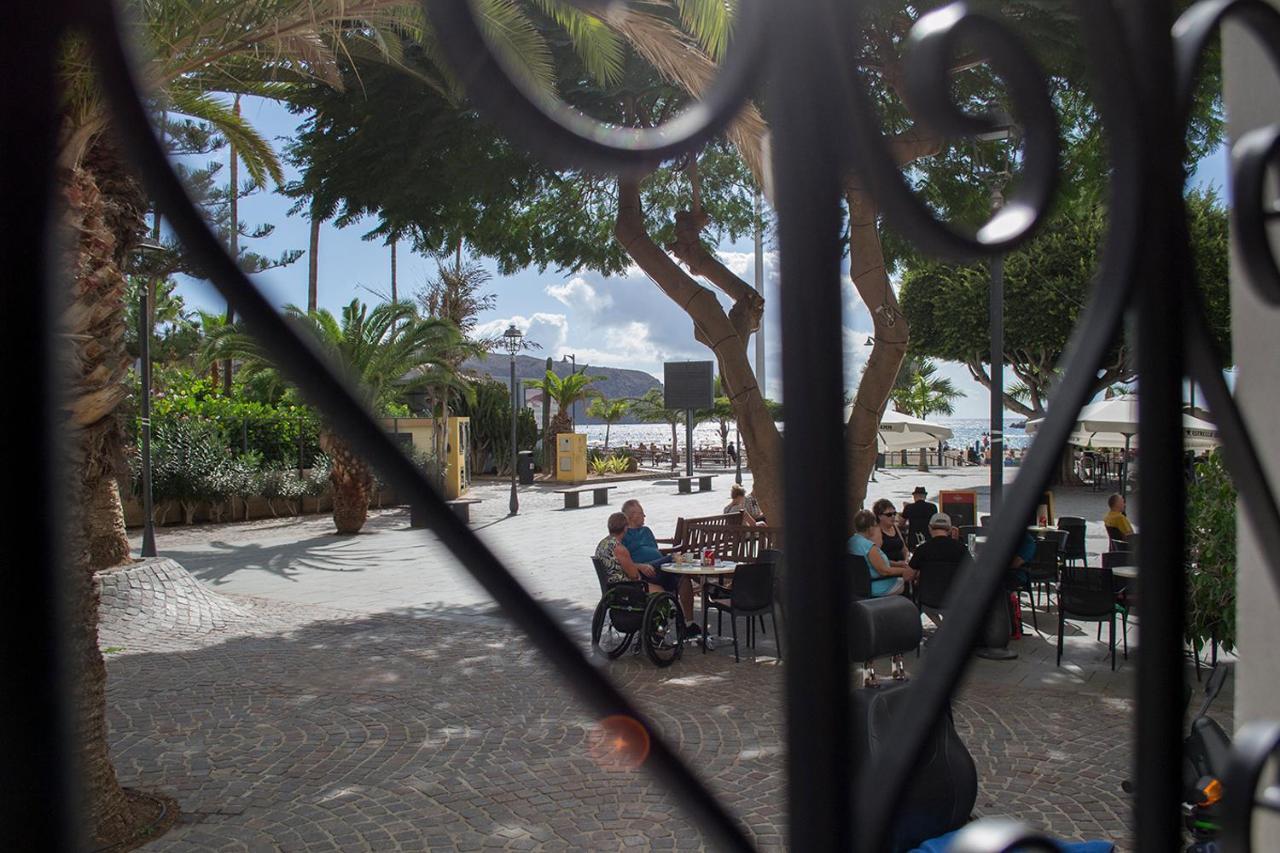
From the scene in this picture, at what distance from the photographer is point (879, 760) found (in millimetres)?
509

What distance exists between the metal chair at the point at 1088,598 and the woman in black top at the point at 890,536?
5.80ft

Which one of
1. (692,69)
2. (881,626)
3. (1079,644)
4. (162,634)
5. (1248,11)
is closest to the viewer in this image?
(1248,11)

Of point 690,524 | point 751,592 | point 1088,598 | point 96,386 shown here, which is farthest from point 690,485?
point 96,386

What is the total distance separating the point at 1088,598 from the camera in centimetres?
802

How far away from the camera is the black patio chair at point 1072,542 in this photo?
1088cm

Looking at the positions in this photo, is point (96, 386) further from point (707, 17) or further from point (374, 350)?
point (374, 350)

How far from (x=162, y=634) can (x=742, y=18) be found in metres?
10.7

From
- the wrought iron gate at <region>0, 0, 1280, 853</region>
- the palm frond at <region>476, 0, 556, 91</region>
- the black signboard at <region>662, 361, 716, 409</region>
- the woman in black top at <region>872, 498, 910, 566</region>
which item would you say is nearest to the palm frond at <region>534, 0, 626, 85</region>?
the palm frond at <region>476, 0, 556, 91</region>

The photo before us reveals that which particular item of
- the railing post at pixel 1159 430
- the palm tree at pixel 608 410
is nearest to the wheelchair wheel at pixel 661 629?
the railing post at pixel 1159 430

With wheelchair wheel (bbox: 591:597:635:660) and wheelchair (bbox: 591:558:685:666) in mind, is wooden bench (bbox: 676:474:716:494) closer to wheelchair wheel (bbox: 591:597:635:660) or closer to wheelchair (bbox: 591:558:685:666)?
wheelchair wheel (bbox: 591:597:635:660)

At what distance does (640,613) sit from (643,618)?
9 cm

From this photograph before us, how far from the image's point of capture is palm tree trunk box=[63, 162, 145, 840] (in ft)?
15.9

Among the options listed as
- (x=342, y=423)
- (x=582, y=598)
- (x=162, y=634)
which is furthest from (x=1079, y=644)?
(x=342, y=423)

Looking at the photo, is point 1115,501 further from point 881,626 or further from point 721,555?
point 881,626
